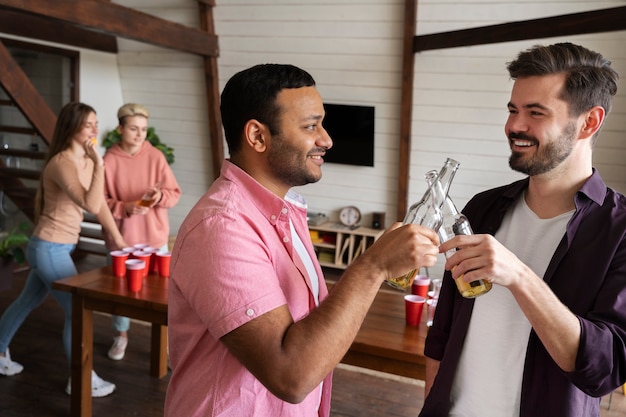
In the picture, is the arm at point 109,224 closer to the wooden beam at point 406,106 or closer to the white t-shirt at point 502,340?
the white t-shirt at point 502,340

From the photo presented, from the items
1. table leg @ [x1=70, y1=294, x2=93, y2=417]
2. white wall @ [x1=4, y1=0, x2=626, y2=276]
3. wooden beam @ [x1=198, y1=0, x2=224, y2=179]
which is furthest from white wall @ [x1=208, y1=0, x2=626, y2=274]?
table leg @ [x1=70, y1=294, x2=93, y2=417]

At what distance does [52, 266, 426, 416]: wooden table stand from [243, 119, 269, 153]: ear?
3.42 ft

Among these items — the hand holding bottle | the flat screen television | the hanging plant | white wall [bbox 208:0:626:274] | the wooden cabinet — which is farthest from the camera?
the hanging plant

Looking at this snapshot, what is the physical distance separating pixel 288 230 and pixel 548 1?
4.62 meters

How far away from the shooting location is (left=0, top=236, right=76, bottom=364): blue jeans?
10.0ft

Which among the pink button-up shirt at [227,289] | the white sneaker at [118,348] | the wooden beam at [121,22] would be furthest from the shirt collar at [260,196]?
the wooden beam at [121,22]

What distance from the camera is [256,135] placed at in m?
1.24

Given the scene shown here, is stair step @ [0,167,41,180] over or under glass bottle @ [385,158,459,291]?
under

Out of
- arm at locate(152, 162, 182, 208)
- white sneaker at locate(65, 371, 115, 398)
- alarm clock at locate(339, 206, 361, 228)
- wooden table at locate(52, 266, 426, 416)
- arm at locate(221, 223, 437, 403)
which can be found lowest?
A: white sneaker at locate(65, 371, 115, 398)

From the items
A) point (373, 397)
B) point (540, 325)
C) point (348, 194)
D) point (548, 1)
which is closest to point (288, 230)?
point (540, 325)

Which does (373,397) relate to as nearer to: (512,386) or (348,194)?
(512,386)

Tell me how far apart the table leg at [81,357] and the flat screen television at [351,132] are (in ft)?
12.5

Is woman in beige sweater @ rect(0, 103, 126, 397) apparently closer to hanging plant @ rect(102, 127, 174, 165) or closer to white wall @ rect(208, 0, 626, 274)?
white wall @ rect(208, 0, 626, 274)

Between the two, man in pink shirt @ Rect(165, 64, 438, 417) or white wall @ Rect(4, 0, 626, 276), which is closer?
man in pink shirt @ Rect(165, 64, 438, 417)
